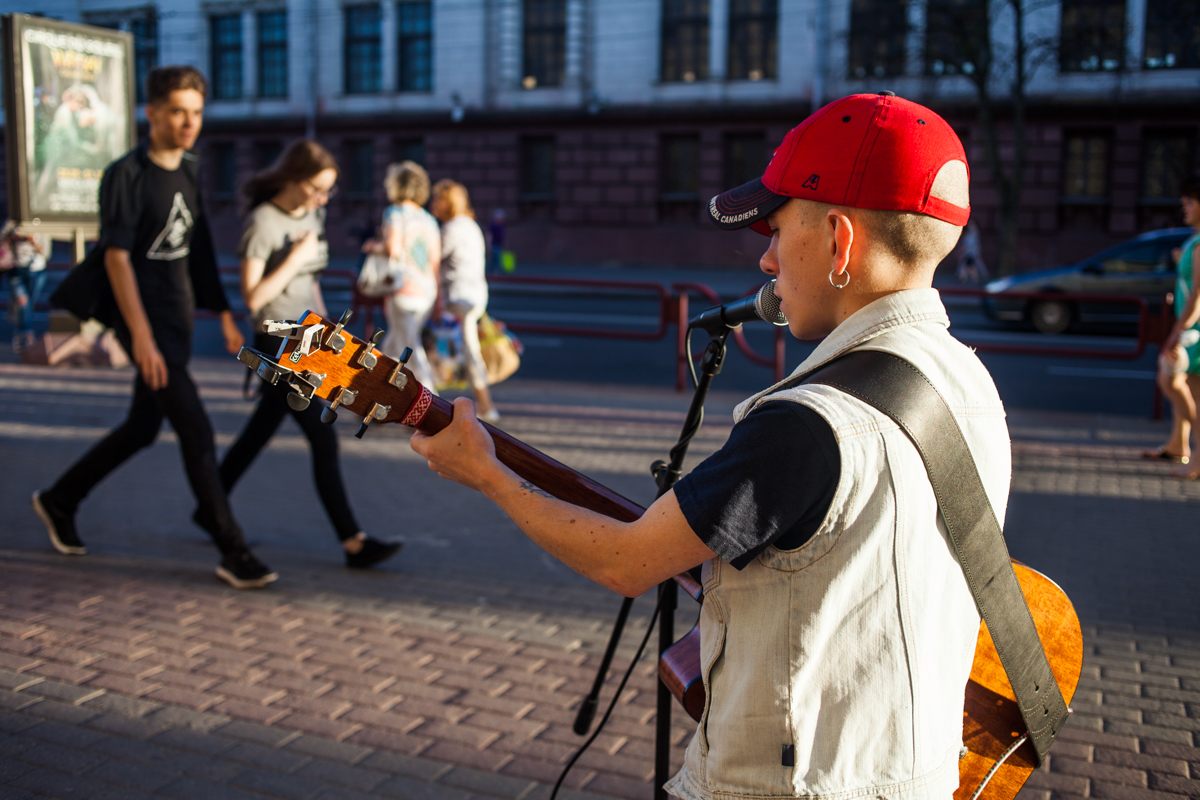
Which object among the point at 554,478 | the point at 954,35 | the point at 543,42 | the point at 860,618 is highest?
the point at 543,42

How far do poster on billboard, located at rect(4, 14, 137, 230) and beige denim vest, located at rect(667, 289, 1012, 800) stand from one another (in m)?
9.85

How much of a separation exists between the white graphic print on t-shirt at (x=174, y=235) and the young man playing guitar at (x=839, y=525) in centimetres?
341

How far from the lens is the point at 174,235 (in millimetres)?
4395

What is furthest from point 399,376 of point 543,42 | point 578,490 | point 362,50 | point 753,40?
point 362,50

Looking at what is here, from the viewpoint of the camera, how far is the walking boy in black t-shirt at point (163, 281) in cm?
416

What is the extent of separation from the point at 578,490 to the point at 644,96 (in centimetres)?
2743

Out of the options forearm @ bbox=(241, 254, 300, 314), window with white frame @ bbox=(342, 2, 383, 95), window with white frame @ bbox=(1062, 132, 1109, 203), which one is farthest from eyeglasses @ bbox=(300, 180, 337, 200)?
window with white frame @ bbox=(342, 2, 383, 95)

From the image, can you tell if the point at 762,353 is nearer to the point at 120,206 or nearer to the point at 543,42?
the point at 120,206

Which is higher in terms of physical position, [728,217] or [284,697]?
[728,217]

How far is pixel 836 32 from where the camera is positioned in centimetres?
2606

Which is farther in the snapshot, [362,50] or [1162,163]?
[362,50]

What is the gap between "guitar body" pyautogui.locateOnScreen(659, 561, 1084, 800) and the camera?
1745mm

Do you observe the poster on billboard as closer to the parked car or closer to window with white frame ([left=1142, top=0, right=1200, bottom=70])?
the parked car

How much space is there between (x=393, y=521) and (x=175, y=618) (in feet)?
5.34
